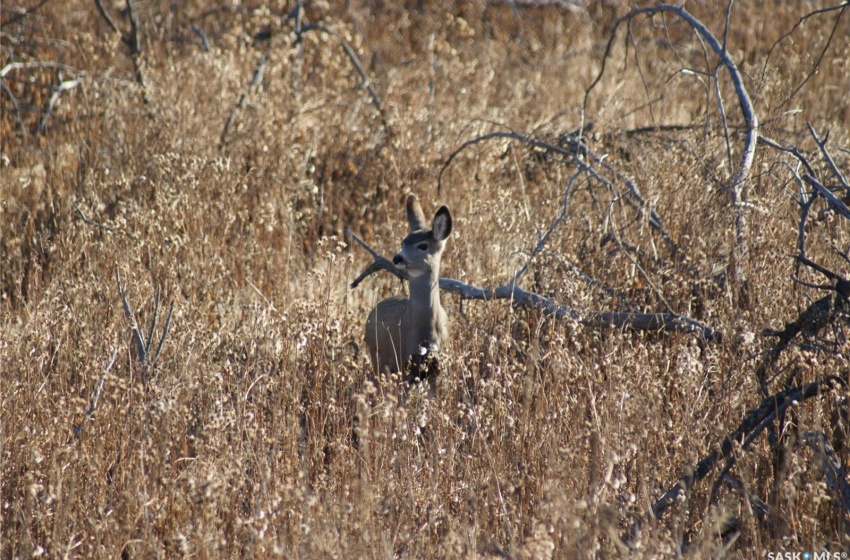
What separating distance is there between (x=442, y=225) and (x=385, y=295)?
3.90ft

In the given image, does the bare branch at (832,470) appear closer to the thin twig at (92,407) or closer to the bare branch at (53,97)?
the thin twig at (92,407)

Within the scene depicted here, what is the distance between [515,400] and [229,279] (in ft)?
8.74

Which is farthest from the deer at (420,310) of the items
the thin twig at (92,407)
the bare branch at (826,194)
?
the bare branch at (826,194)

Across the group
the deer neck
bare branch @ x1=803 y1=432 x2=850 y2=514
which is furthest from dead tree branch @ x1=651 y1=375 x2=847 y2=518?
the deer neck

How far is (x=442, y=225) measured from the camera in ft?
18.8

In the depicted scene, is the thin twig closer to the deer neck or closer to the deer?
the deer

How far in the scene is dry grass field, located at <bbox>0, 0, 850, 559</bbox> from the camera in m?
3.65

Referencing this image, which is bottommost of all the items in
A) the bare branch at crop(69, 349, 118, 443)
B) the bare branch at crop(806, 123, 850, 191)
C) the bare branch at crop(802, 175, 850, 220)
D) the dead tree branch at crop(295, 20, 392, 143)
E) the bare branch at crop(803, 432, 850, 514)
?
the bare branch at crop(69, 349, 118, 443)

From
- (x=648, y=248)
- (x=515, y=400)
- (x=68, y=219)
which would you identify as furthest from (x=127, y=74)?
(x=515, y=400)

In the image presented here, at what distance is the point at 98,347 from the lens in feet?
15.7

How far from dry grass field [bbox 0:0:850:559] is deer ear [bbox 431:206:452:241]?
50 cm

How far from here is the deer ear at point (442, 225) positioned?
5664mm

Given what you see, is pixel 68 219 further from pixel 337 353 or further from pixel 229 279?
pixel 337 353

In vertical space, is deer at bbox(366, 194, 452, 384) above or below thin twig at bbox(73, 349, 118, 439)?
above
